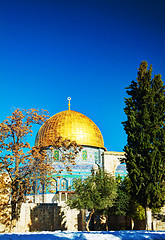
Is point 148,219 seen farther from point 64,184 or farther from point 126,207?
point 64,184

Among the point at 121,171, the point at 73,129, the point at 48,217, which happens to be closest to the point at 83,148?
the point at 73,129

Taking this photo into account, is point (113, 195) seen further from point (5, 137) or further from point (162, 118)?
point (5, 137)

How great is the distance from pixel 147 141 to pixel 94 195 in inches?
181

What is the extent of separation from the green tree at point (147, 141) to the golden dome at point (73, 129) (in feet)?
55.1

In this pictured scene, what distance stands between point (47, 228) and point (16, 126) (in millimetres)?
7461

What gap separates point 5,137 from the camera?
44.6 feet

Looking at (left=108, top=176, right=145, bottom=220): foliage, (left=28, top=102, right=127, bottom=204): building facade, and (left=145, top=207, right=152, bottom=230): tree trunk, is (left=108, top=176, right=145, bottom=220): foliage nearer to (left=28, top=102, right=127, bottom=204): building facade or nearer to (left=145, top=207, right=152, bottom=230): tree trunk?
(left=145, top=207, right=152, bottom=230): tree trunk

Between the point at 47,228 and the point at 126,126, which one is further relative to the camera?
the point at 47,228

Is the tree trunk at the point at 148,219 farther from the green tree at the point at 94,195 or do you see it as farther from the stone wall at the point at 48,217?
the stone wall at the point at 48,217

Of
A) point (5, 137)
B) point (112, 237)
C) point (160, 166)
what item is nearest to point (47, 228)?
point (5, 137)

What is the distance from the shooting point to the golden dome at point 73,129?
103 feet

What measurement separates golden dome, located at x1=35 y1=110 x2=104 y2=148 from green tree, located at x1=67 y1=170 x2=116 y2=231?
47.4 ft

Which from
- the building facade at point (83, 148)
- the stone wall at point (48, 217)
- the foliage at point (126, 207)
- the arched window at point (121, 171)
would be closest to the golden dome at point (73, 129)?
the building facade at point (83, 148)

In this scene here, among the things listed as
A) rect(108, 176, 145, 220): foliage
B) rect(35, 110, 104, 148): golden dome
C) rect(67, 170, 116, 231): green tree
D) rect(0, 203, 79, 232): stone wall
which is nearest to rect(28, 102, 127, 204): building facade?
rect(35, 110, 104, 148): golden dome
